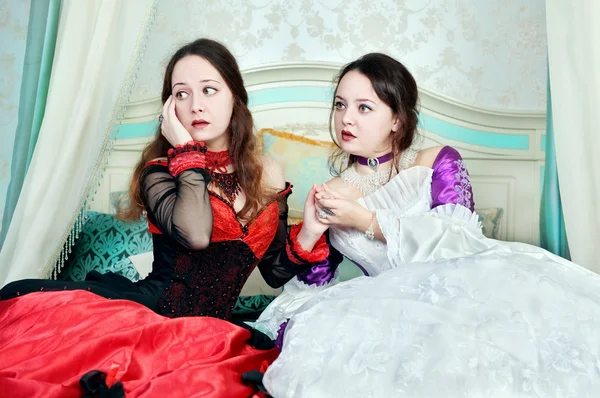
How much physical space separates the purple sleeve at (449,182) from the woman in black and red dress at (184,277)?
1.13 feet

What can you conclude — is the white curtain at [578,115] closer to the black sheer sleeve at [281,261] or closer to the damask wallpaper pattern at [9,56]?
the black sheer sleeve at [281,261]

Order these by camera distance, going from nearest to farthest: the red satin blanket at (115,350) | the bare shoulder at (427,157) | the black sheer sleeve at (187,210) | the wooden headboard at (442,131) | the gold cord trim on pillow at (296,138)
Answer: the red satin blanket at (115,350), the black sheer sleeve at (187,210), the bare shoulder at (427,157), the gold cord trim on pillow at (296,138), the wooden headboard at (442,131)

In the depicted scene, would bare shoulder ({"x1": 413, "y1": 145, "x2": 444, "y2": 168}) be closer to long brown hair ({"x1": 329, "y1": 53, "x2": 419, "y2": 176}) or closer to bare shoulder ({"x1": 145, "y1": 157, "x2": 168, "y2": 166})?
long brown hair ({"x1": 329, "y1": 53, "x2": 419, "y2": 176})

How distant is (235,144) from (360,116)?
36 centimetres

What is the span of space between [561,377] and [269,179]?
1055mm

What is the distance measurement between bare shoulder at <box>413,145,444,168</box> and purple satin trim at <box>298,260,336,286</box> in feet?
1.28

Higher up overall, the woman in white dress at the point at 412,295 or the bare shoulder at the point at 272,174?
the bare shoulder at the point at 272,174

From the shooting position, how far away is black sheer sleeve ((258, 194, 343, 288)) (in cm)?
182

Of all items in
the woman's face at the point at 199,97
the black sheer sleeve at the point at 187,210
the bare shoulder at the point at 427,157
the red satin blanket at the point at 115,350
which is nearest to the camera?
the red satin blanket at the point at 115,350

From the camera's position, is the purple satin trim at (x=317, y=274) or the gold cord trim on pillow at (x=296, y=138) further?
the gold cord trim on pillow at (x=296, y=138)

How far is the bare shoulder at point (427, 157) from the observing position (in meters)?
1.80

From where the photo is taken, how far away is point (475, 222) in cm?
169

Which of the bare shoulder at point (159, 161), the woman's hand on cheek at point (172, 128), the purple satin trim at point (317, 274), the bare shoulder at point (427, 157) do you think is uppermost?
the woman's hand on cheek at point (172, 128)
